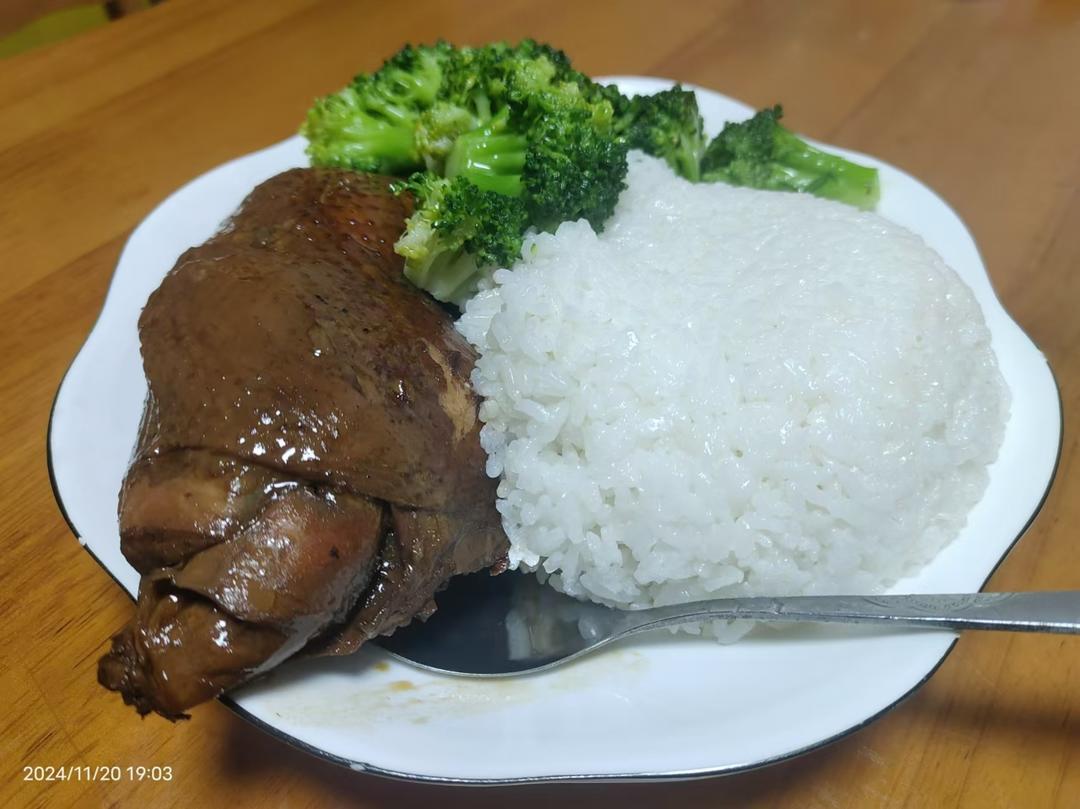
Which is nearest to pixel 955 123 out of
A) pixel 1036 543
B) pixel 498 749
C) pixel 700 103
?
pixel 700 103

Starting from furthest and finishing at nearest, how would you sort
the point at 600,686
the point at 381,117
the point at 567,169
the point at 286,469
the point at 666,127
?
1. the point at 666,127
2. the point at 381,117
3. the point at 567,169
4. the point at 600,686
5. the point at 286,469

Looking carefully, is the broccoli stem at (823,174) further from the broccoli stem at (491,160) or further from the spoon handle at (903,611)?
the spoon handle at (903,611)

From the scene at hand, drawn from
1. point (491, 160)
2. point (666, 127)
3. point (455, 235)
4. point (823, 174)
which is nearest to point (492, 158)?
point (491, 160)

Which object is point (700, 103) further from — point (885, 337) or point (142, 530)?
point (142, 530)

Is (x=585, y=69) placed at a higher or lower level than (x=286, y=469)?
lower

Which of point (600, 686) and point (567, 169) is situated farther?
point (567, 169)

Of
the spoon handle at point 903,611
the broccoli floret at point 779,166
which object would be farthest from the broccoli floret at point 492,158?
the spoon handle at point 903,611

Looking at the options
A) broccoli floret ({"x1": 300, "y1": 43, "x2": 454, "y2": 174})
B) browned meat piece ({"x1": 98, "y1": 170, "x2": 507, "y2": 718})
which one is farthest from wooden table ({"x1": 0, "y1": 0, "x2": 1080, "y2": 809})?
broccoli floret ({"x1": 300, "y1": 43, "x2": 454, "y2": 174})

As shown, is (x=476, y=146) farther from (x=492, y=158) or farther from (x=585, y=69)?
(x=585, y=69)

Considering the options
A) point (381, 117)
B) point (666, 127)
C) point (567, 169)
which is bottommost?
point (666, 127)
